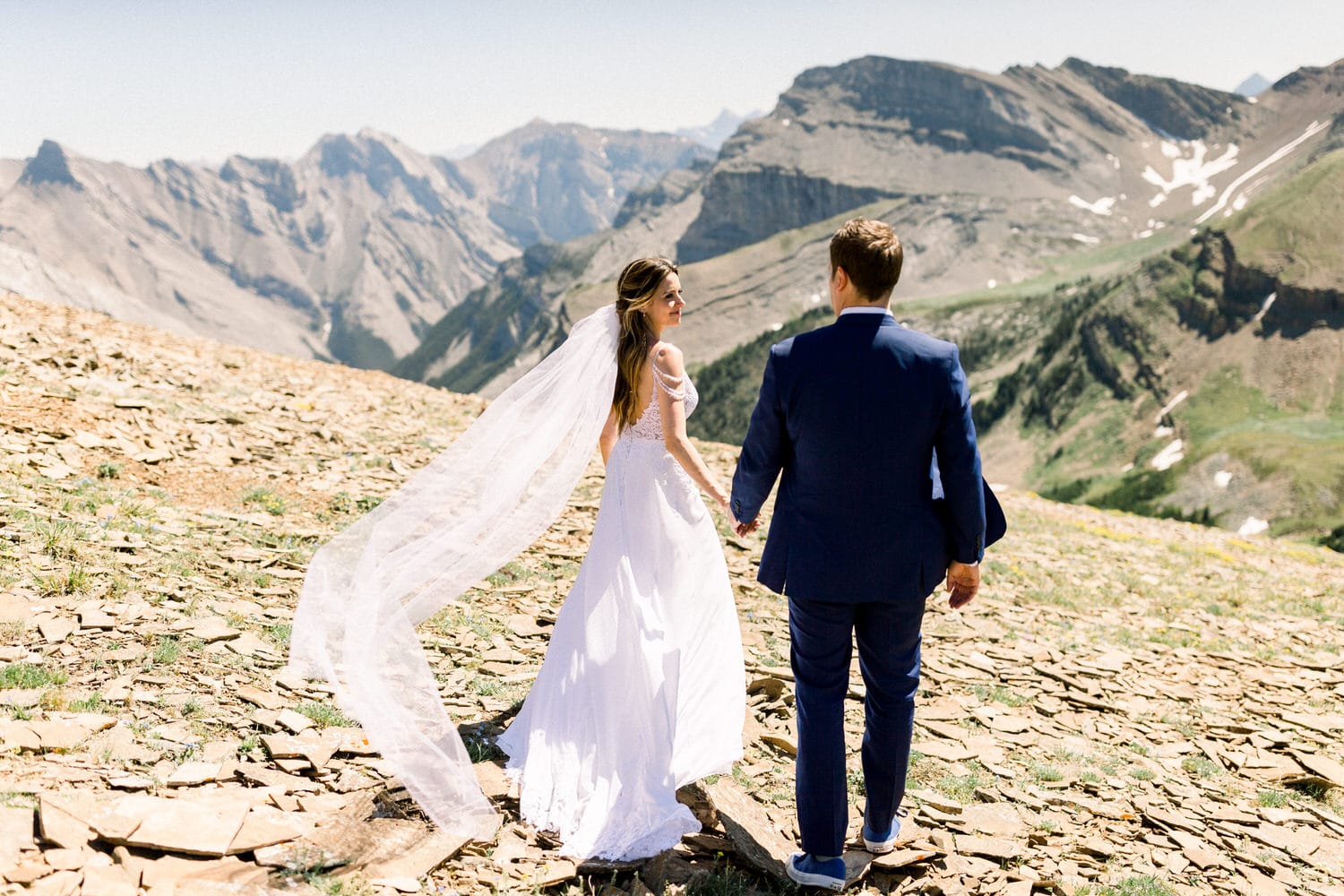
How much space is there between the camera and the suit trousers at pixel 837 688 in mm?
4918

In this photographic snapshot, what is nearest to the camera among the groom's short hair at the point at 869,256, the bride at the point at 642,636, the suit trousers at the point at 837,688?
the groom's short hair at the point at 869,256

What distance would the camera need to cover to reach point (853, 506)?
4793mm

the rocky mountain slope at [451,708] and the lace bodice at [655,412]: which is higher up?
the lace bodice at [655,412]

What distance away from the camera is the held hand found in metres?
4.96

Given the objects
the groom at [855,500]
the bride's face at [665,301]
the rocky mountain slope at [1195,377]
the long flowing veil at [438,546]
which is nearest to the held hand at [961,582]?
the groom at [855,500]

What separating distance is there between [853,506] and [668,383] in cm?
181

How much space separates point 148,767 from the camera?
17.6ft

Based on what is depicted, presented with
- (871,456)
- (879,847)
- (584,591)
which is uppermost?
(871,456)

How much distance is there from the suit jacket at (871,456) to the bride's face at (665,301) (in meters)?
1.46

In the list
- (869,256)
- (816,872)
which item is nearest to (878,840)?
(816,872)

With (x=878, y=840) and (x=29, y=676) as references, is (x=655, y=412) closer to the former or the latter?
(x=878, y=840)

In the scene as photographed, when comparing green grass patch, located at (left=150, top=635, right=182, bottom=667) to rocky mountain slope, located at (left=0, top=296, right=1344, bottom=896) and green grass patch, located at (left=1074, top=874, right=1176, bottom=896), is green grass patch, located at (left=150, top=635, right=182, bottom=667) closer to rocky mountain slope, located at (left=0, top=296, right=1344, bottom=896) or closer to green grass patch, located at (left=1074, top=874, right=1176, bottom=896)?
rocky mountain slope, located at (left=0, top=296, right=1344, bottom=896)

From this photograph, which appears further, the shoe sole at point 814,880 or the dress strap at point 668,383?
the dress strap at point 668,383

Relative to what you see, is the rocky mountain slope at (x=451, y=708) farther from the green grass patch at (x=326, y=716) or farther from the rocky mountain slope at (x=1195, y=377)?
the rocky mountain slope at (x=1195, y=377)
